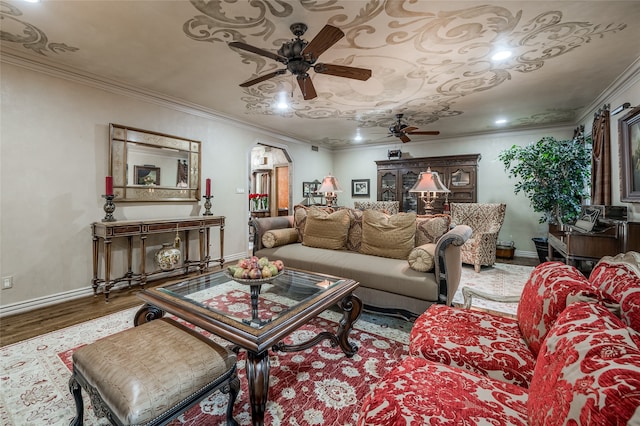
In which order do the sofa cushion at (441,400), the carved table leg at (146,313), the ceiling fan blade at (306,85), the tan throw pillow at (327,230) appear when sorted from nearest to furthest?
1. the sofa cushion at (441,400)
2. the carved table leg at (146,313)
3. the ceiling fan blade at (306,85)
4. the tan throw pillow at (327,230)

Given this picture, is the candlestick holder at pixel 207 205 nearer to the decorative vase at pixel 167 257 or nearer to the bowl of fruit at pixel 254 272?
the decorative vase at pixel 167 257

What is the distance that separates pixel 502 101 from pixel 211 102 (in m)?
4.32

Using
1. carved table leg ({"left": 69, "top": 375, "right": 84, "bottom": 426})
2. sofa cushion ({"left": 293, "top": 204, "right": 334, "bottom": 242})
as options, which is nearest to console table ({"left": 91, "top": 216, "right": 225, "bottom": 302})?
sofa cushion ({"left": 293, "top": 204, "right": 334, "bottom": 242})

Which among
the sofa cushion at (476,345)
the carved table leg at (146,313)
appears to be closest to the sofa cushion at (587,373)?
the sofa cushion at (476,345)

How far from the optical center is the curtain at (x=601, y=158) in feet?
11.1

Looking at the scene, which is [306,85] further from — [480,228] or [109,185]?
[480,228]

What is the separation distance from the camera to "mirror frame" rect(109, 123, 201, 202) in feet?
11.1

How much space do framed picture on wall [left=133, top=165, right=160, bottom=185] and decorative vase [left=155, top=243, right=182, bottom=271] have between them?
0.90 meters

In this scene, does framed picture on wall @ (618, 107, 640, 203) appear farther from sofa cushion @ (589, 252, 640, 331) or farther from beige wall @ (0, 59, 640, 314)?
sofa cushion @ (589, 252, 640, 331)

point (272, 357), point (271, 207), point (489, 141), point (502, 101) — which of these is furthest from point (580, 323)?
point (271, 207)

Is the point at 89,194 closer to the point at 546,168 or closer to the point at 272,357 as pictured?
the point at 272,357

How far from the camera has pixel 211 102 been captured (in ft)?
13.2

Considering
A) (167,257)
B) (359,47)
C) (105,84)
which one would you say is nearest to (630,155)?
(359,47)

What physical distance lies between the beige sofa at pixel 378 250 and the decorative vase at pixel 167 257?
1.11m
